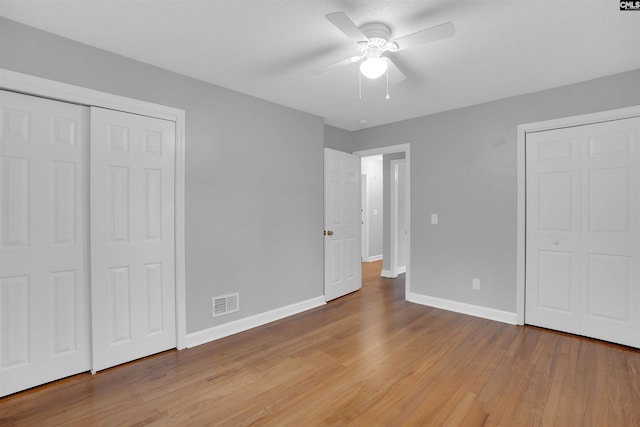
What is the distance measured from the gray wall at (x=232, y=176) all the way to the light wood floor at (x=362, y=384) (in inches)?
25.1

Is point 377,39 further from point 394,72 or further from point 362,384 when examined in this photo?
point 362,384

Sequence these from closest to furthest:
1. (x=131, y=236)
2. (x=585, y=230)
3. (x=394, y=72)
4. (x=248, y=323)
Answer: (x=394, y=72) → (x=131, y=236) → (x=585, y=230) → (x=248, y=323)

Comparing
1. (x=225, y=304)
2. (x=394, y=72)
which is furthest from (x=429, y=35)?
(x=225, y=304)

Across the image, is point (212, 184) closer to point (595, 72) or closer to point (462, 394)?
point (462, 394)

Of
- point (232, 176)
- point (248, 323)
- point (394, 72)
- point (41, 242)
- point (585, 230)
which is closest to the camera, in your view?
point (41, 242)

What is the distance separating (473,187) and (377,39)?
2.38 metres

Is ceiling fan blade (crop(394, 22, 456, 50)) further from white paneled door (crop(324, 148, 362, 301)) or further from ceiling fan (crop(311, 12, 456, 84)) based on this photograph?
white paneled door (crop(324, 148, 362, 301))

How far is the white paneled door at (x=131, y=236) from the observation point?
246 cm

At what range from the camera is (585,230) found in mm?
3119

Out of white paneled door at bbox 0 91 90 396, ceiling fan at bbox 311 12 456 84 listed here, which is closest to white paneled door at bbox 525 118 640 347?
ceiling fan at bbox 311 12 456 84

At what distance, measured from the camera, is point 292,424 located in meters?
1.89

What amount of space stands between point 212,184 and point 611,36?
3.40m

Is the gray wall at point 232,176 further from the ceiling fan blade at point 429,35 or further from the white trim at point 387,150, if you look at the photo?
the ceiling fan blade at point 429,35

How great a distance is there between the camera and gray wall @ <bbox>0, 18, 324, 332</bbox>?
2.37 metres
